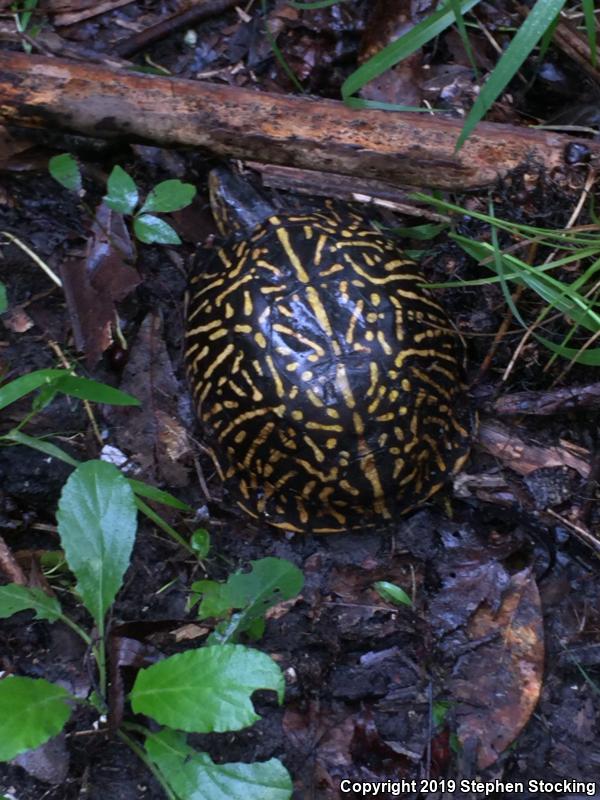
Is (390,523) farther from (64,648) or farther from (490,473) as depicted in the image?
(64,648)

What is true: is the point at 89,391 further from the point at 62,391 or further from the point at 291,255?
the point at 291,255

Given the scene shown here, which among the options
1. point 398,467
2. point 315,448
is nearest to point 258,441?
point 315,448

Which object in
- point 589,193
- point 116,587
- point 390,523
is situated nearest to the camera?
point 116,587

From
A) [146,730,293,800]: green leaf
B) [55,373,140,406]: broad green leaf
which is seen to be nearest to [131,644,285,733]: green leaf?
[146,730,293,800]: green leaf

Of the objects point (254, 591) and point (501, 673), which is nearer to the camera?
point (254, 591)

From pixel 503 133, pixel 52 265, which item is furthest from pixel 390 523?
pixel 52 265

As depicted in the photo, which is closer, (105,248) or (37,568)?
(37,568)

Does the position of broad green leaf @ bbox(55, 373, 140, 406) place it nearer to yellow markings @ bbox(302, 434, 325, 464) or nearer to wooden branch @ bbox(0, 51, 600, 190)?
yellow markings @ bbox(302, 434, 325, 464)

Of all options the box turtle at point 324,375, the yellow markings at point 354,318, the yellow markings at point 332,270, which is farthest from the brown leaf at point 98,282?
the yellow markings at point 354,318
